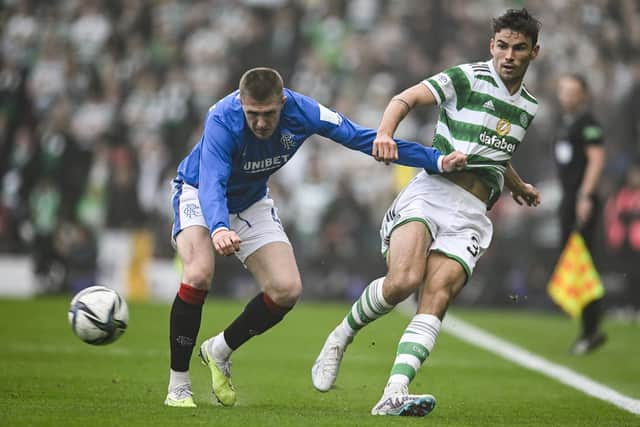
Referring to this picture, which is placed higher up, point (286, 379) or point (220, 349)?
point (220, 349)

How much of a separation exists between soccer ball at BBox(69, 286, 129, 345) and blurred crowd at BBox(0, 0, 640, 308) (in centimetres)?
1029

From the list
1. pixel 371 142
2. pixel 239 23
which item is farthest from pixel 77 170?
pixel 371 142

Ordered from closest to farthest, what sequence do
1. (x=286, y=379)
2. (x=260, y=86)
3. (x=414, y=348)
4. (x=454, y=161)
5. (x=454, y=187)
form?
(x=260, y=86)
(x=414, y=348)
(x=454, y=161)
(x=454, y=187)
(x=286, y=379)

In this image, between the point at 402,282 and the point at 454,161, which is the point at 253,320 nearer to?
the point at 402,282

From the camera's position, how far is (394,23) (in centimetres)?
1905

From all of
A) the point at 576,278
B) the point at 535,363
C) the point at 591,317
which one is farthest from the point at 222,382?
the point at 576,278

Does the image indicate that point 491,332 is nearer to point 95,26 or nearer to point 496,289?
point 496,289

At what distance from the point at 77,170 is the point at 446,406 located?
38.7ft

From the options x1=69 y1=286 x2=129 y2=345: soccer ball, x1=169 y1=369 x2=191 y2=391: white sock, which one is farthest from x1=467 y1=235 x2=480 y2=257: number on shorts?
x1=69 y1=286 x2=129 y2=345: soccer ball

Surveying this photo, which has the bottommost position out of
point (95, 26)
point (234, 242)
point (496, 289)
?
point (496, 289)

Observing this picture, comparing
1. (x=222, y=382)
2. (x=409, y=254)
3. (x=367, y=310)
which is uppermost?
(x=409, y=254)

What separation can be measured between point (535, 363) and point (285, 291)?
4141mm

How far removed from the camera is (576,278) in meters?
12.1

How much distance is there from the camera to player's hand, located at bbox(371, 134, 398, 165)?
20.1 feet
